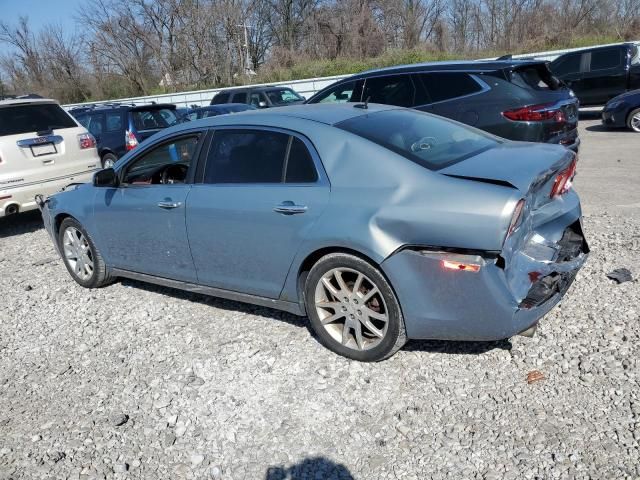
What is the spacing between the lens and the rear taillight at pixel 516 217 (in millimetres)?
2959

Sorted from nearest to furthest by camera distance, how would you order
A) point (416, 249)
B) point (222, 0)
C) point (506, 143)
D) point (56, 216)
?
point (416, 249) < point (506, 143) < point (56, 216) < point (222, 0)

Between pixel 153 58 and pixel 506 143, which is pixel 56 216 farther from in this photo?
pixel 153 58

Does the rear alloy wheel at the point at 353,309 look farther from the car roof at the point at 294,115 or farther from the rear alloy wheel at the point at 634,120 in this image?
the rear alloy wheel at the point at 634,120

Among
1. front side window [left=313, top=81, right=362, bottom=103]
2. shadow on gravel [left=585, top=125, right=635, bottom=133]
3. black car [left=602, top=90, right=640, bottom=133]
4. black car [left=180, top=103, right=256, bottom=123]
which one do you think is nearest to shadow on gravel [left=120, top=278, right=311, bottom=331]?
front side window [left=313, top=81, right=362, bottom=103]

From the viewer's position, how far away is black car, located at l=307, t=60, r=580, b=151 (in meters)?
6.56

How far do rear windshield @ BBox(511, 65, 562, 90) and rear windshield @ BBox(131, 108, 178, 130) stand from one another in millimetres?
7100

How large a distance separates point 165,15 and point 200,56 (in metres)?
3.81

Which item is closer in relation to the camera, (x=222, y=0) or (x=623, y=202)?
(x=623, y=202)

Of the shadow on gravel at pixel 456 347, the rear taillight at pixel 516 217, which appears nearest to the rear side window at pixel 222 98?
the shadow on gravel at pixel 456 347

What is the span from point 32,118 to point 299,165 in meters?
5.80

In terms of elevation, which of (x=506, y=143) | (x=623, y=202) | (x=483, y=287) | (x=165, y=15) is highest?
(x=165, y=15)

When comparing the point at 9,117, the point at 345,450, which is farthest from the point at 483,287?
the point at 9,117

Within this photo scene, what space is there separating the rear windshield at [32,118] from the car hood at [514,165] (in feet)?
21.2

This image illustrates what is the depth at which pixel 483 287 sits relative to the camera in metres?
2.97
